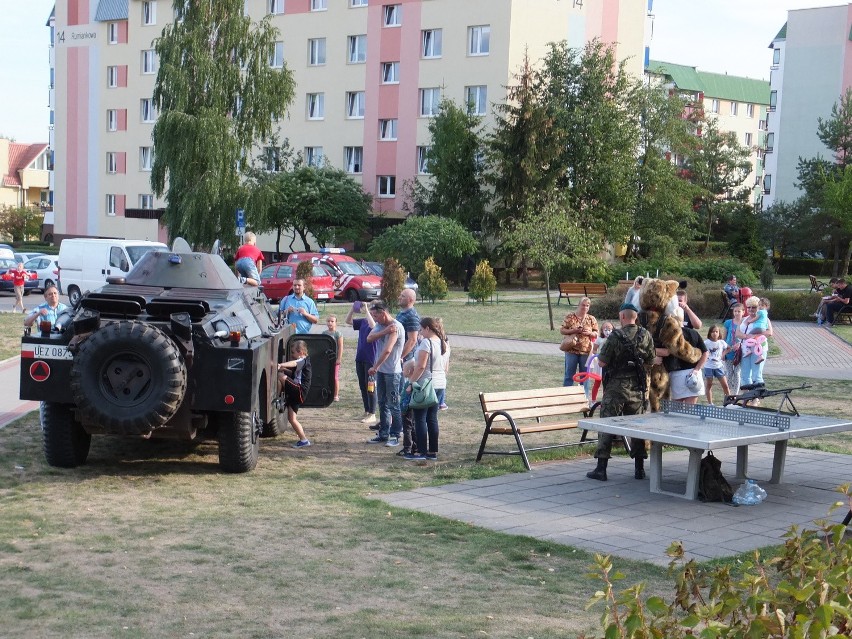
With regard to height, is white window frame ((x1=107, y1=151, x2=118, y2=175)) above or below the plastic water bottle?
above

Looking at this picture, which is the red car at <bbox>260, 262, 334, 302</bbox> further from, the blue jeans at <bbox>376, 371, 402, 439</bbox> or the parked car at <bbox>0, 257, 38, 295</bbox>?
the blue jeans at <bbox>376, 371, 402, 439</bbox>

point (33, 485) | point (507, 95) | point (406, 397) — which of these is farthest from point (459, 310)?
point (33, 485)

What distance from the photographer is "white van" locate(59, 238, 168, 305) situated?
34062mm

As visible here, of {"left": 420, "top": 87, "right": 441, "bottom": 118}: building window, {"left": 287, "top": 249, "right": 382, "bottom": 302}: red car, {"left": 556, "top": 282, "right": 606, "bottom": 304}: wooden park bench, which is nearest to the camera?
{"left": 556, "top": 282, "right": 606, "bottom": 304}: wooden park bench

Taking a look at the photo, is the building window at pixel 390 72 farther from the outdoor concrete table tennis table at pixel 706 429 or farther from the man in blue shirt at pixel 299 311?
the outdoor concrete table tennis table at pixel 706 429

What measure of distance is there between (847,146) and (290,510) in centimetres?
6065

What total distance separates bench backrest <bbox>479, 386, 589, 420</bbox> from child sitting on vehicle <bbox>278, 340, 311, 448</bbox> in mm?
1946

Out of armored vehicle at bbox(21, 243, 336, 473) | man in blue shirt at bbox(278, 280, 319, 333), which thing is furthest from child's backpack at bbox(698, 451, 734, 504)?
man in blue shirt at bbox(278, 280, 319, 333)

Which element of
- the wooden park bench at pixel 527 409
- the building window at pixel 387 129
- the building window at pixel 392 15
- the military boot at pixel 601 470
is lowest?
the military boot at pixel 601 470

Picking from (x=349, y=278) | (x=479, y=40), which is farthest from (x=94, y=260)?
(x=479, y=40)

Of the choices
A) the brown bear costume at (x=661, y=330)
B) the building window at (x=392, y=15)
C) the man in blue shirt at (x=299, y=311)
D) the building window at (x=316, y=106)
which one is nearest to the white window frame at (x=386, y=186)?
the building window at (x=316, y=106)

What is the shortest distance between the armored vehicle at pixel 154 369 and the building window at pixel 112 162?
56095 mm

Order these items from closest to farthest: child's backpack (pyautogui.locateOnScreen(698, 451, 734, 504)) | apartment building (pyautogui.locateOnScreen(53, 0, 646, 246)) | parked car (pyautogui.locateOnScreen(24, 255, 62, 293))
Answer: child's backpack (pyautogui.locateOnScreen(698, 451, 734, 504)) < parked car (pyautogui.locateOnScreen(24, 255, 62, 293)) < apartment building (pyautogui.locateOnScreen(53, 0, 646, 246))

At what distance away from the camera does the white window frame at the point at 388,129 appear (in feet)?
174
